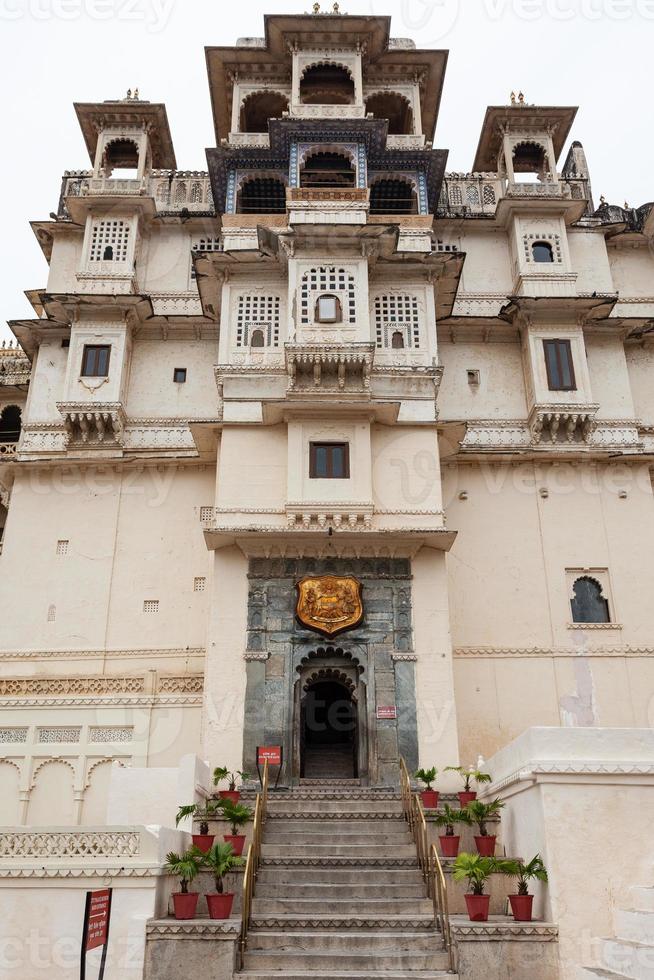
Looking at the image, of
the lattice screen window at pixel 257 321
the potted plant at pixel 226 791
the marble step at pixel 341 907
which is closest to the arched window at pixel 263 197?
the lattice screen window at pixel 257 321

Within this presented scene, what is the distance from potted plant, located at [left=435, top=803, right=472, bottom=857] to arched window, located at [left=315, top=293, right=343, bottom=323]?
12731 mm

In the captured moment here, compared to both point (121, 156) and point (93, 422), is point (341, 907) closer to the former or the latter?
point (93, 422)

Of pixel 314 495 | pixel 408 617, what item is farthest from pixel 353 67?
pixel 408 617

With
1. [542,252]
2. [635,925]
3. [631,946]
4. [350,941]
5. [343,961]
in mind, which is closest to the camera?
[631,946]

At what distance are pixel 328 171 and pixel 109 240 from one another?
696 cm

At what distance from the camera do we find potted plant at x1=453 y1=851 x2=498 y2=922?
10.8 meters

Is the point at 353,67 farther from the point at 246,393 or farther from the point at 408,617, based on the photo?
the point at 408,617

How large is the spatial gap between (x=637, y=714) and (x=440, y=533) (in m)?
6.81

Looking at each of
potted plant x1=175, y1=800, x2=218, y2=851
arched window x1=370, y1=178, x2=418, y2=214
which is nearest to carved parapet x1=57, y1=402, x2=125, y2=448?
arched window x1=370, y1=178, x2=418, y2=214

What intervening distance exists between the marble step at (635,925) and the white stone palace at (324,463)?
82.6 inches

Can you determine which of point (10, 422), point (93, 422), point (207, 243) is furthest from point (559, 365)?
point (10, 422)

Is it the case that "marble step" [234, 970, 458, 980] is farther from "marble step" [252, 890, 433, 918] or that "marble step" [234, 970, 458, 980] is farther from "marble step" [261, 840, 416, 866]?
"marble step" [261, 840, 416, 866]

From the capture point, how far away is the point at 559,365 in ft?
78.7

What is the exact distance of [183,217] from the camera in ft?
87.5
